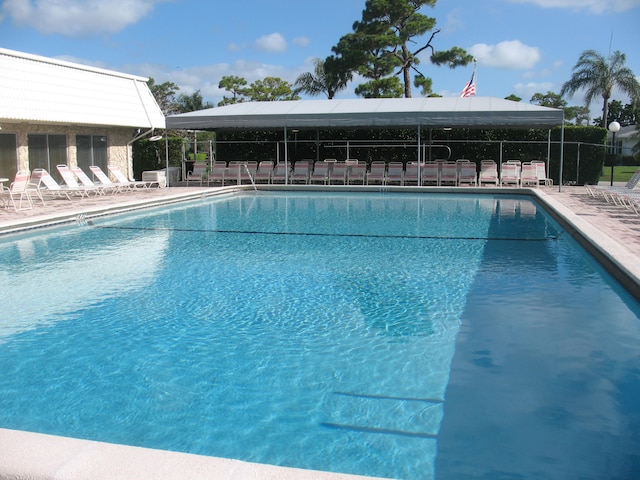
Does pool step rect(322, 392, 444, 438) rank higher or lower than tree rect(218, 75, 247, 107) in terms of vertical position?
lower

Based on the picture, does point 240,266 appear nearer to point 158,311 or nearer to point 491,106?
point 158,311

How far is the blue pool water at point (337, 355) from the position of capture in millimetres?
3303

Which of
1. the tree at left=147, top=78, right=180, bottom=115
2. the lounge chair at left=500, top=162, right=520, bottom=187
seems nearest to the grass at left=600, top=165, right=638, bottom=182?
the lounge chair at left=500, top=162, right=520, bottom=187

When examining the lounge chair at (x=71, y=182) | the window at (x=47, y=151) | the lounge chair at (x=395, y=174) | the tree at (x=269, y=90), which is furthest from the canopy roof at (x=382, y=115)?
the tree at (x=269, y=90)

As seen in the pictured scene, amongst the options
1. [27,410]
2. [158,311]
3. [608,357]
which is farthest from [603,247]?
[27,410]

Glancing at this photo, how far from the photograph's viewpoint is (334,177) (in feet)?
63.1

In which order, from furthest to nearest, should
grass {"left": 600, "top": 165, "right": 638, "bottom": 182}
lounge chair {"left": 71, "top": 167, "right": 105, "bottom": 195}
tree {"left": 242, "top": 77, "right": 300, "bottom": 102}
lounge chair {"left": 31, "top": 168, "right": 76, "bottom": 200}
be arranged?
tree {"left": 242, "top": 77, "right": 300, "bottom": 102} → grass {"left": 600, "top": 165, "right": 638, "bottom": 182} → lounge chair {"left": 71, "top": 167, "right": 105, "bottom": 195} → lounge chair {"left": 31, "top": 168, "right": 76, "bottom": 200}

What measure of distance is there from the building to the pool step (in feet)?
47.6

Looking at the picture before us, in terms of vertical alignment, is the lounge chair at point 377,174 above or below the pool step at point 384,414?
above

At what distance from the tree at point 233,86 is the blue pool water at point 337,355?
3598 cm

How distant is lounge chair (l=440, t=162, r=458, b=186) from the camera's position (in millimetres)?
18422

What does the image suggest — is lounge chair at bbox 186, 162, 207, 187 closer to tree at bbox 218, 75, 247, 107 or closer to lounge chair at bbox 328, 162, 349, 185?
lounge chair at bbox 328, 162, 349, 185

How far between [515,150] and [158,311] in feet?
57.1

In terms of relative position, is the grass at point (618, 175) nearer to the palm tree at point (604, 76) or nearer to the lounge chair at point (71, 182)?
the palm tree at point (604, 76)
